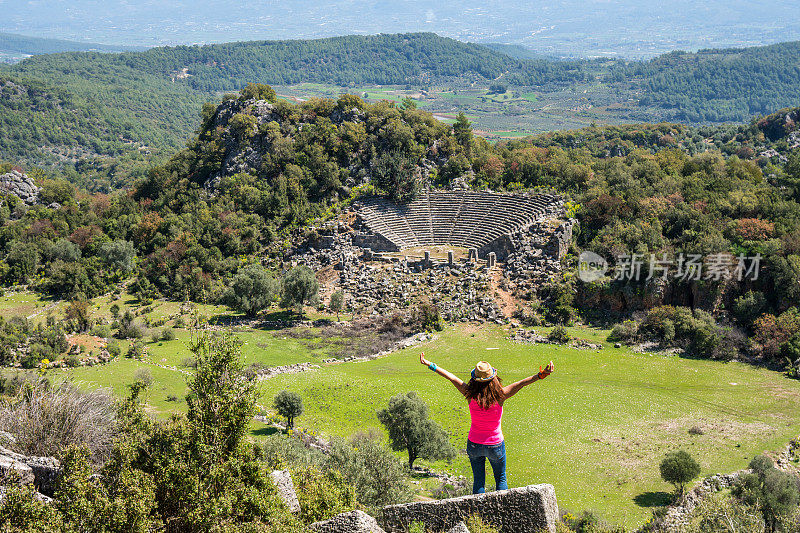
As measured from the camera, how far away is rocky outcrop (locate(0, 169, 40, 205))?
240 feet

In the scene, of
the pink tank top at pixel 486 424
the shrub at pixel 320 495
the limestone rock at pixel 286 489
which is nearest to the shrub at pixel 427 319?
the shrub at pixel 320 495

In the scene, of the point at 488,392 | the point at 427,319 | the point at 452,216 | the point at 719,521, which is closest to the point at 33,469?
the point at 488,392

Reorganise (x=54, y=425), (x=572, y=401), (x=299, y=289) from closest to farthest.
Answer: (x=54, y=425)
(x=572, y=401)
(x=299, y=289)

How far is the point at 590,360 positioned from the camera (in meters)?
41.9

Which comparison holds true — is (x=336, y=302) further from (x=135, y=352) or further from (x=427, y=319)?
(x=135, y=352)

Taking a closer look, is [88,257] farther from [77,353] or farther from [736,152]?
[736,152]

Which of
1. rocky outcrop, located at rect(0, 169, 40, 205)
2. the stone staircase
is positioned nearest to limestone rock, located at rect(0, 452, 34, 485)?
the stone staircase

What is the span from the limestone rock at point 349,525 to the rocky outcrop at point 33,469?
5.74 meters

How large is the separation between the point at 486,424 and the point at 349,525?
123 inches

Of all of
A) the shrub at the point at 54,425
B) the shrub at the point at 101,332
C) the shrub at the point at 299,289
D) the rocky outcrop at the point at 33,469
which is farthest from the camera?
the shrub at the point at 299,289

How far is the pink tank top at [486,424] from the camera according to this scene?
1056cm
